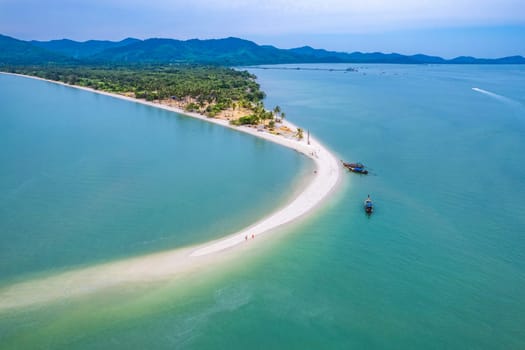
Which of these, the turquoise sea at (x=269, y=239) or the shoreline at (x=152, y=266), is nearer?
the turquoise sea at (x=269, y=239)

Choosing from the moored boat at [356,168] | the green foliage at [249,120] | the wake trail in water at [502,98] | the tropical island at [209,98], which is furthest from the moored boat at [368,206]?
the wake trail in water at [502,98]

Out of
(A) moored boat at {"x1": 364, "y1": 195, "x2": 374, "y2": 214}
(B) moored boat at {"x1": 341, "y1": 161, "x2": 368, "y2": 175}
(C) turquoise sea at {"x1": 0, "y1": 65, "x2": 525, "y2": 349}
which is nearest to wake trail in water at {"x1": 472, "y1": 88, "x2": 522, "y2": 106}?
(C) turquoise sea at {"x1": 0, "y1": 65, "x2": 525, "y2": 349}

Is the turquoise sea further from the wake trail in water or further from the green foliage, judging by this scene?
the wake trail in water

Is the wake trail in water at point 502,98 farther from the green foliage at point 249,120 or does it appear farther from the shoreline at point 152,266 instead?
the shoreline at point 152,266

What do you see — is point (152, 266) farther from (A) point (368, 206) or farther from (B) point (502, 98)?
(B) point (502, 98)

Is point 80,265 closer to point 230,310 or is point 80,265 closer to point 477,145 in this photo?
point 230,310

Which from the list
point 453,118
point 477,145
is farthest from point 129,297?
point 453,118

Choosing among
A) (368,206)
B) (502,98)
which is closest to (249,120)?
(368,206)

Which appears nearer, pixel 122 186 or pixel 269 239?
pixel 269 239
